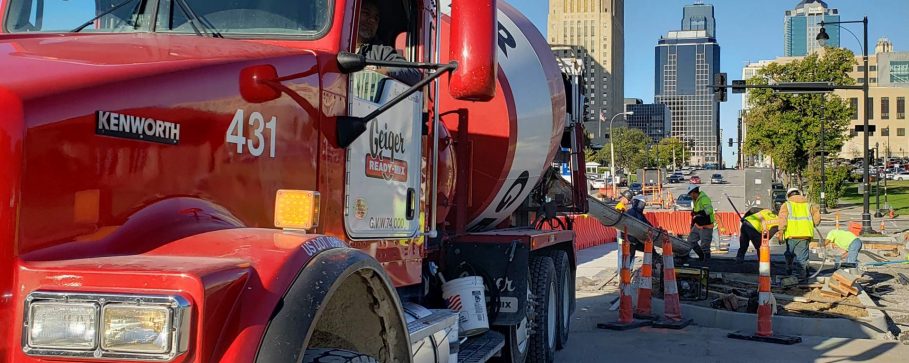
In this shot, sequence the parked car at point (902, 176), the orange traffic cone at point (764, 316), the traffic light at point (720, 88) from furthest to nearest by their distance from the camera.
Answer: the parked car at point (902, 176)
the traffic light at point (720, 88)
the orange traffic cone at point (764, 316)

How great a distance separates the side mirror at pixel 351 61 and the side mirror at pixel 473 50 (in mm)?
469

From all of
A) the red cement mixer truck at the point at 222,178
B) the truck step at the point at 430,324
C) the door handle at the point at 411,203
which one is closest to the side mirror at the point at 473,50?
the red cement mixer truck at the point at 222,178

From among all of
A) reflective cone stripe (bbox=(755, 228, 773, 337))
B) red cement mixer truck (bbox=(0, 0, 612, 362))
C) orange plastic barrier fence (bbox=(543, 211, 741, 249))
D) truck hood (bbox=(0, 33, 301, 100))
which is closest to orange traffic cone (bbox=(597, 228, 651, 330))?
reflective cone stripe (bbox=(755, 228, 773, 337))

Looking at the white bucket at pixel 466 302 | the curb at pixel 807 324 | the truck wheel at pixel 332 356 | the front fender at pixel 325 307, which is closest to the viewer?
the front fender at pixel 325 307

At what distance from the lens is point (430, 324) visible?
4355 mm

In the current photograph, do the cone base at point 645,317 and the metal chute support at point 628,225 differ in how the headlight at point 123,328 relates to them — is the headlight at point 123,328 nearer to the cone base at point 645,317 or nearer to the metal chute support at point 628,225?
the cone base at point 645,317

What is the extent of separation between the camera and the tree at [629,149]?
95375 millimetres

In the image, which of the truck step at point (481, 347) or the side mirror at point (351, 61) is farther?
the truck step at point (481, 347)

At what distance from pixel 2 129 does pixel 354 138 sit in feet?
6.21

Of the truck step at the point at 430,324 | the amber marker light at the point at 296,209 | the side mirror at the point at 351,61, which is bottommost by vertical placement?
the truck step at the point at 430,324

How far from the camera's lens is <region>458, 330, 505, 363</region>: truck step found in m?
5.67

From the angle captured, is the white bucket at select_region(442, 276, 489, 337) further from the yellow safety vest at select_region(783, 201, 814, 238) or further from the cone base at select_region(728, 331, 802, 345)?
the yellow safety vest at select_region(783, 201, 814, 238)

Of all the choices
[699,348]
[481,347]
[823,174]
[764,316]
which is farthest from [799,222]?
[823,174]

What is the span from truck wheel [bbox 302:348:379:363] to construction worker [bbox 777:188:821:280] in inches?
476
